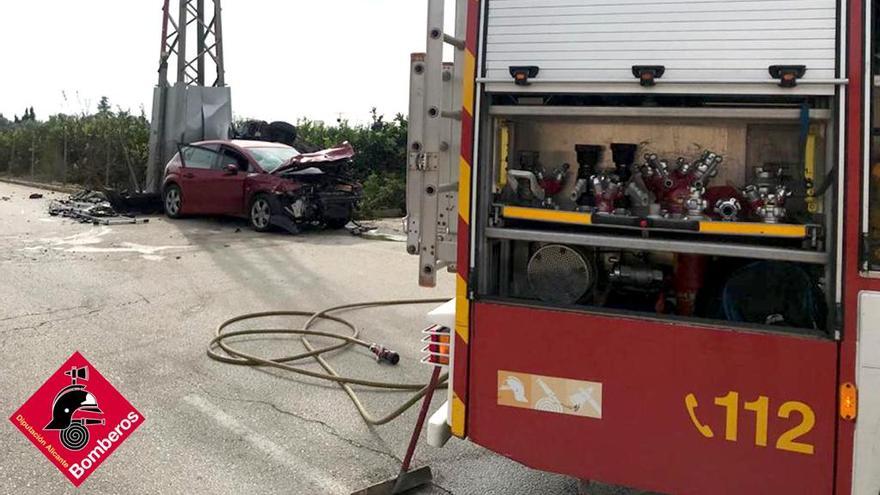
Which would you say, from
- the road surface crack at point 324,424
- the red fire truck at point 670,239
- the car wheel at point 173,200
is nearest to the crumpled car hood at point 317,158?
the car wheel at point 173,200

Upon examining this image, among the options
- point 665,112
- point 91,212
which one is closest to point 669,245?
point 665,112

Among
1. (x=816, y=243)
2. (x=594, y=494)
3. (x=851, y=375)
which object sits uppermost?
(x=816, y=243)

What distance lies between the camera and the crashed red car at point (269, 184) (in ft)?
45.1

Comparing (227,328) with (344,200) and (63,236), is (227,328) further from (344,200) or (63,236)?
(63,236)

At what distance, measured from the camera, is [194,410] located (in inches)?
198

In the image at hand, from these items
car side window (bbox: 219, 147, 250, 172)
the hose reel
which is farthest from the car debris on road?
the hose reel

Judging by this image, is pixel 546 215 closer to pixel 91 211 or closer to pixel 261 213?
pixel 261 213

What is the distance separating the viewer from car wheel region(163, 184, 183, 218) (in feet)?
51.9

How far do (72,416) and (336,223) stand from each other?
10828mm

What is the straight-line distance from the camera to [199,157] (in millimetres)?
15438

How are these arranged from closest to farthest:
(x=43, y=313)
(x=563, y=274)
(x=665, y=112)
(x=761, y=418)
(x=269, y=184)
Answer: (x=761, y=418) → (x=665, y=112) → (x=563, y=274) → (x=43, y=313) → (x=269, y=184)

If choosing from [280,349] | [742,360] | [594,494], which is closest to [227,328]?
[280,349]

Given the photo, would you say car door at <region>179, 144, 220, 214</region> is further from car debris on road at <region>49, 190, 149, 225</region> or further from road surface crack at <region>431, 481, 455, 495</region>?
road surface crack at <region>431, 481, 455, 495</region>

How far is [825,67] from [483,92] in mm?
1240
